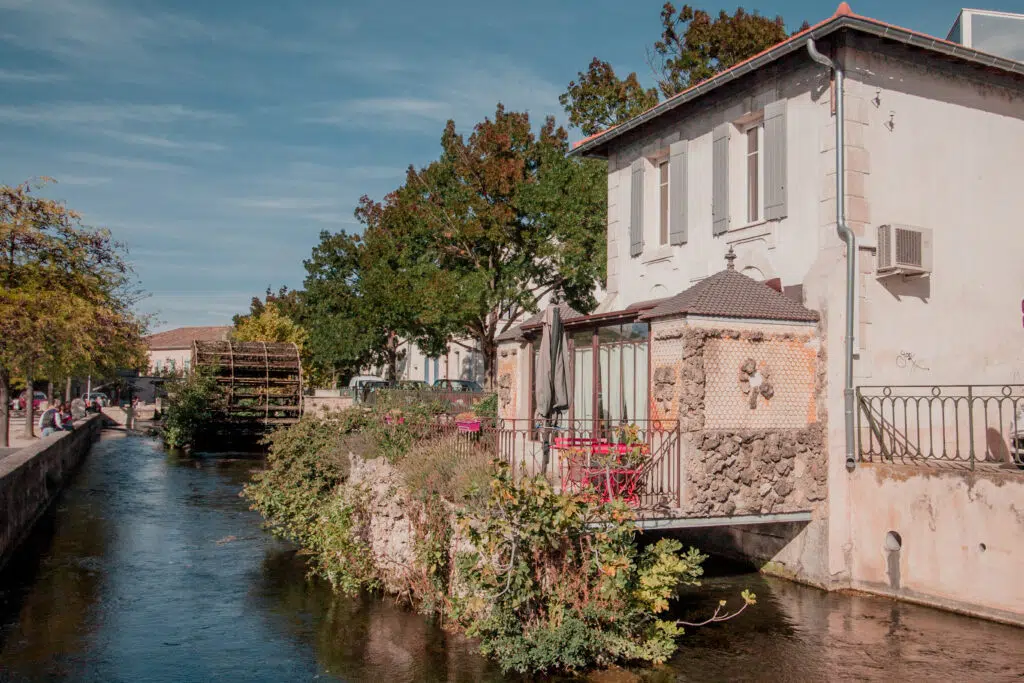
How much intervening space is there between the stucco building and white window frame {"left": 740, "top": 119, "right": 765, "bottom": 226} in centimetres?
3

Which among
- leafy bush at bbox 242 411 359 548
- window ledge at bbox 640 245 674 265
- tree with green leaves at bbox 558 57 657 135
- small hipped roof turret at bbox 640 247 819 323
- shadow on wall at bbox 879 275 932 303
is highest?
tree with green leaves at bbox 558 57 657 135

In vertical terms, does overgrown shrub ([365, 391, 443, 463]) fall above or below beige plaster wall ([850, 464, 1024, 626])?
above

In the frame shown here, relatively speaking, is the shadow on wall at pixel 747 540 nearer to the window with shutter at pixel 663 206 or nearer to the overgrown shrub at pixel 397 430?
the overgrown shrub at pixel 397 430

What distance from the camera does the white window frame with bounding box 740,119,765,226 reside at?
442 inches

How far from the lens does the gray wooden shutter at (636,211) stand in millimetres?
13211

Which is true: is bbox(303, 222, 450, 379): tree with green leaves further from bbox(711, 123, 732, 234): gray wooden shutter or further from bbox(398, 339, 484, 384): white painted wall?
bbox(711, 123, 732, 234): gray wooden shutter

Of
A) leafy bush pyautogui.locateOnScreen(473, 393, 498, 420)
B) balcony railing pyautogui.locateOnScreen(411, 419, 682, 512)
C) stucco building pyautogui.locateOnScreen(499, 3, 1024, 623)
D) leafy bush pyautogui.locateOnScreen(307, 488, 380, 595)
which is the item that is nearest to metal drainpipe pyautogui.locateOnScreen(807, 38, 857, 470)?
stucco building pyautogui.locateOnScreen(499, 3, 1024, 623)

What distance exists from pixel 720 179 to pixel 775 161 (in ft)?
3.08

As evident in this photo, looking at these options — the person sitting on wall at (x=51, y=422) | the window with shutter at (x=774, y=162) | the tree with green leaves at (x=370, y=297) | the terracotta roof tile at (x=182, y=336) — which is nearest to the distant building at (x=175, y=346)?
the terracotta roof tile at (x=182, y=336)

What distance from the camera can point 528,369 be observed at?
43.0 feet

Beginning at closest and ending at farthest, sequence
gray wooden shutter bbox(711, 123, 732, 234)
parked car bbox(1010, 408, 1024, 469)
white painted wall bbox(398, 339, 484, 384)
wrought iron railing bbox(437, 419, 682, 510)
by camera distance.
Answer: wrought iron railing bbox(437, 419, 682, 510), parked car bbox(1010, 408, 1024, 469), gray wooden shutter bbox(711, 123, 732, 234), white painted wall bbox(398, 339, 484, 384)

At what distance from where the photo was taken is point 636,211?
13.3 metres

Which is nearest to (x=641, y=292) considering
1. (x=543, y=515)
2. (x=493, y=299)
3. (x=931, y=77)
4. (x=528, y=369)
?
(x=528, y=369)

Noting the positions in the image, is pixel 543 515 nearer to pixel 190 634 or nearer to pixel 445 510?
pixel 445 510
